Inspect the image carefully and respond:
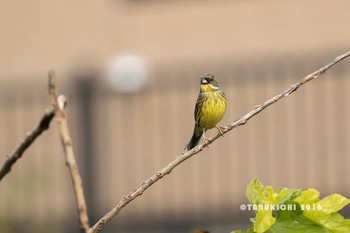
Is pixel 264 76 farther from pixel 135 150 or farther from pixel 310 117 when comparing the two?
pixel 135 150

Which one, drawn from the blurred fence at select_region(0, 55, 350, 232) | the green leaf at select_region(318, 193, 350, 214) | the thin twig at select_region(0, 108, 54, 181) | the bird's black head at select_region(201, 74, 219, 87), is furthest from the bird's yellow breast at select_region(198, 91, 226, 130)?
the blurred fence at select_region(0, 55, 350, 232)

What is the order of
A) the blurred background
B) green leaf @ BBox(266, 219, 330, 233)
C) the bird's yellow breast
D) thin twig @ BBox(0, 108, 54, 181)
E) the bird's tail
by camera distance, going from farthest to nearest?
the blurred background < the bird's yellow breast < the bird's tail < green leaf @ BBox(266, 219, 330, 233) < thin twig @ BBox(0, 108, 54, 181)

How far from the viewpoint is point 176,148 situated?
44.3 ft

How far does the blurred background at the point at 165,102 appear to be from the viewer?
495 inches

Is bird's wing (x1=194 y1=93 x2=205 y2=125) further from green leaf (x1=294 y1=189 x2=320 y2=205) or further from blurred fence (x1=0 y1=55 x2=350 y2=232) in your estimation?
blurred fence (x1=0 y1=55 x2=350 y2=232)

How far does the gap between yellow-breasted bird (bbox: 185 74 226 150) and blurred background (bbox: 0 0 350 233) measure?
7221 mm

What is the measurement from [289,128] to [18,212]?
295cm

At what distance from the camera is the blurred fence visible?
12.5 m

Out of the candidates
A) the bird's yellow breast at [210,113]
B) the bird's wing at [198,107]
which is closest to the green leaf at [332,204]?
the bird's wing at [198,107]

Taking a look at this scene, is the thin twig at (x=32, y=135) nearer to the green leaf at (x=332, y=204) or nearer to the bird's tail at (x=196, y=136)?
the green leaf at (x=332, y=204)

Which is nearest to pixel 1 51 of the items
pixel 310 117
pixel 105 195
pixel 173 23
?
pixel 173 23

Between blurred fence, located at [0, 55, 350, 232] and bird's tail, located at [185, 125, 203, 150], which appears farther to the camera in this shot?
blurred fence, located at [0, 55, 350, 232]

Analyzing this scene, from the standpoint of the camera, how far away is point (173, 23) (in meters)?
14.7

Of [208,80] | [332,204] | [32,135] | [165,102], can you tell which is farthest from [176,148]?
[32,135]
